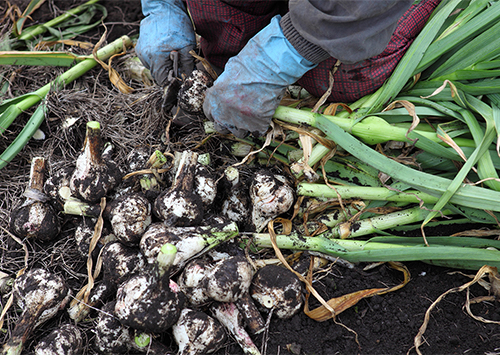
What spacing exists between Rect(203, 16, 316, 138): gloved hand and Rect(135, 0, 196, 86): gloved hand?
1.17ft

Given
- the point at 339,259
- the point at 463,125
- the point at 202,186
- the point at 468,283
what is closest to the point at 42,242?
the point at 202,186

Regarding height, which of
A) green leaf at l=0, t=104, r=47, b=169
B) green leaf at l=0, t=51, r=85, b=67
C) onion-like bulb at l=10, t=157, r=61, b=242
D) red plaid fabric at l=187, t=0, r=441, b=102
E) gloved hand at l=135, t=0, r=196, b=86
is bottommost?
onion-like bulb at l=10, t=157, r=61, b=242

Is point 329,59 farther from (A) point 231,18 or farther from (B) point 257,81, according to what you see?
(A) point 231,18

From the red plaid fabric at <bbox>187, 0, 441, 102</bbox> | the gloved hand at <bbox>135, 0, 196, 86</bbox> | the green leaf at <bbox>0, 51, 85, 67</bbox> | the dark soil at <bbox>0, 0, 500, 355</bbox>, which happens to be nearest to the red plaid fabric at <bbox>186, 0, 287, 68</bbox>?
the red plaid fabric at <bbox>187, 0, 441, 102</bbox>

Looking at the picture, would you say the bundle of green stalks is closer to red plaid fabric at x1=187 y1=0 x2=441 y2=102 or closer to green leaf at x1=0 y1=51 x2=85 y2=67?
red plaid fabric at x1=187 y1=0 x2=441 y2=102

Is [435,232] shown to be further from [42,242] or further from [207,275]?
[42,242]

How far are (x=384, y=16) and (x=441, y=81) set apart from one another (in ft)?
1.43

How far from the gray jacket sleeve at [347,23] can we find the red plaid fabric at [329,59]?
0.65ft

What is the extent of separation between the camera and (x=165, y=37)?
5.00ft

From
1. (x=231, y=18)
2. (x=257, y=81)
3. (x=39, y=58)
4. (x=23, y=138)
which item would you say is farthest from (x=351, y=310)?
(x=39, y=58)

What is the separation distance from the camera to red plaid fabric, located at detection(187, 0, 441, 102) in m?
1.24

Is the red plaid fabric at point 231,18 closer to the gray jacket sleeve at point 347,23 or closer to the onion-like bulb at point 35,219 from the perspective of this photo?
the gray jacket sleeve at point 347,23

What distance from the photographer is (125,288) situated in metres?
1.10

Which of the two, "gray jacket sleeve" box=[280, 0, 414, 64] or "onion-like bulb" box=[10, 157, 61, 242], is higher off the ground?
"gray jacket sleeve" box=[280, 0, 414, 64]
